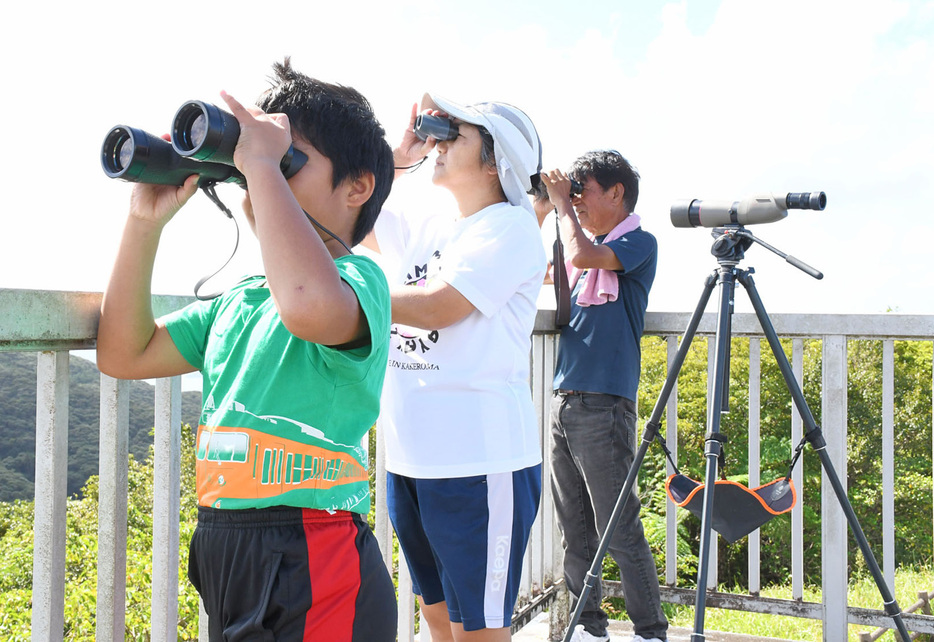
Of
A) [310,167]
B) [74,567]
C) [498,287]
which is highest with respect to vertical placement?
[310,167]

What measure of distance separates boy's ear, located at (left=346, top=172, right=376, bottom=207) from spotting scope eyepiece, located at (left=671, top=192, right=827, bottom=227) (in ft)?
4.62

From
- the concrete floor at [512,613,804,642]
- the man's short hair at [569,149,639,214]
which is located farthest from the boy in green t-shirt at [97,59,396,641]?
the concrete floor at [512,613,804,642]

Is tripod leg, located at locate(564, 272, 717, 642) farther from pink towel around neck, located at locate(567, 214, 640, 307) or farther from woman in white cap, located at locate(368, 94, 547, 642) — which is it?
woman in white cap, located at locate(368, 94, 547, 642)

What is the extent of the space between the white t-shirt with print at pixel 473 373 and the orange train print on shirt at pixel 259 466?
0.48 metres

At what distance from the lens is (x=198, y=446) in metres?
1.10

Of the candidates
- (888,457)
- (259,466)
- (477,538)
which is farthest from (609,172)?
(259,466)

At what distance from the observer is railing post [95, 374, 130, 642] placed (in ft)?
4.01

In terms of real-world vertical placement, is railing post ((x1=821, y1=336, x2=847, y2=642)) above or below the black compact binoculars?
below

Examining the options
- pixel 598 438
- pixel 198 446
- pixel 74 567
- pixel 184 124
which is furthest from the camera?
pixel 74 567

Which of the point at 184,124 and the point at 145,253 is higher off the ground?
the point at 184,124

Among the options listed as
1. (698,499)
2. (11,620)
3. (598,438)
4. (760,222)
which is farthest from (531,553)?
(11,620)

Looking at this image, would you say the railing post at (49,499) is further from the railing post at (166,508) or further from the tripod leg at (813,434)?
the tripod leg at (813,434)

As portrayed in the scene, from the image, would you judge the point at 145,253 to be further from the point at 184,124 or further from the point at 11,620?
the point at 11,620

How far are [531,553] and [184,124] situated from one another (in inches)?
84.0
